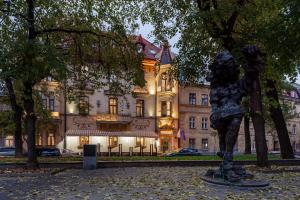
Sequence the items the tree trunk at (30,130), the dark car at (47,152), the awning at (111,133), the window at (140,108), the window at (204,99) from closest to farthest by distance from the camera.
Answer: the tree trunk at (30,130) → the dark car at (47,152) → the awning at (111,133) → the window at (140,108) → the window at (204,99)

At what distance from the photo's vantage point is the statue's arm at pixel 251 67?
13.0 meters

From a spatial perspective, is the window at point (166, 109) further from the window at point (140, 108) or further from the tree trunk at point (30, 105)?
the tree trunk at point (30, 105)

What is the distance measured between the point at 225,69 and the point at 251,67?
2.71 feet

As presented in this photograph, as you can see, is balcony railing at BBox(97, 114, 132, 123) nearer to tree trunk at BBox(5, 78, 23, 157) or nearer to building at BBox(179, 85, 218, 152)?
building at BBox(179, 85, 218, 152)

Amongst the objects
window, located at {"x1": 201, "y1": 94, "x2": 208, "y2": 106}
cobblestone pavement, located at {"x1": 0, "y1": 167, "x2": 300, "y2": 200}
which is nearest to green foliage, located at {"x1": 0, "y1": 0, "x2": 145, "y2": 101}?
cobblestone pavement, located at {"x1": 0, "y1": 167, "x2": 300, "y2": 200}

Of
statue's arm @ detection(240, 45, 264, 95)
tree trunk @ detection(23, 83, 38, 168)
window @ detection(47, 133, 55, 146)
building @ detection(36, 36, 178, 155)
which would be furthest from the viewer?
window @ detection(47, 133, 55, 146)

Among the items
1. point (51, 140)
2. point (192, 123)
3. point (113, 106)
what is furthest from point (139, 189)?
point (192, 123)

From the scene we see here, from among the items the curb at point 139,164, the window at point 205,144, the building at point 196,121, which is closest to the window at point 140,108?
the building at point 196,121

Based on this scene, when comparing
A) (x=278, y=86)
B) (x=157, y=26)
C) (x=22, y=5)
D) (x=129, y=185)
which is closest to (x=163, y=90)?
(x=278, y=86)

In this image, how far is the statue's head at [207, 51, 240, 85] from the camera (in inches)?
504

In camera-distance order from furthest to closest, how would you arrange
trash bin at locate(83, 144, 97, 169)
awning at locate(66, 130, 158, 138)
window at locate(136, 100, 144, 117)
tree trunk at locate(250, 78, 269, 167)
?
1. window at locate(136, 100, 144, 117)
2. awning at locate(66, 130, 158, 138)
3. trash bin at locate(83, 144, 97, 169)
4. tree trunk at locate(250, 78, 269, 167)

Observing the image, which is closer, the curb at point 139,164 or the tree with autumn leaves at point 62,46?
the tree with autumn leaves at point 62,46

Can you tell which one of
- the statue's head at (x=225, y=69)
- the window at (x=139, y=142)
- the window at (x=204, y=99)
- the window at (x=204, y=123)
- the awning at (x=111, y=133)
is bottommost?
the window at (x=139, y=142)

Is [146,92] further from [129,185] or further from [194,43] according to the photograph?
[129,185]
